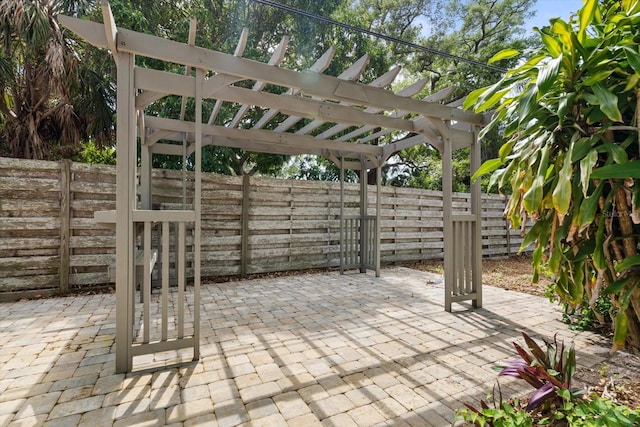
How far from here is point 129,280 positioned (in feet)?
6.63

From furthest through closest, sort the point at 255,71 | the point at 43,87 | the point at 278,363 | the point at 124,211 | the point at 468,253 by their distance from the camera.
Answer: the point at 43,87 < the point at 468,253 < the point at 255,71 < the point at 278,363 < the point at 124,211

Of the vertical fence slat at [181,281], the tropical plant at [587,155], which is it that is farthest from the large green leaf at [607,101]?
the vertical fence slat at [181,281]

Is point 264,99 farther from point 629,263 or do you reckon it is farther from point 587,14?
point 629,263

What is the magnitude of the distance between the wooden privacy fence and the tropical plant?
3.78 meters

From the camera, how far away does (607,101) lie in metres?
1.33

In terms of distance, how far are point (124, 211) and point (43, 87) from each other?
3979 millimetres

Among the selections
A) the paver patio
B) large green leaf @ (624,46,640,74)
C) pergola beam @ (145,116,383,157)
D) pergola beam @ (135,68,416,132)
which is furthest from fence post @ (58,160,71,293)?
large green leaf @ (624,46,640,74)

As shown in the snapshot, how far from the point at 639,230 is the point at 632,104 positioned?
60 cm

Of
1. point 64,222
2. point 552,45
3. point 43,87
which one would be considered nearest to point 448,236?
point 552,45

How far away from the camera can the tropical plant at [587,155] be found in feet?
4.53

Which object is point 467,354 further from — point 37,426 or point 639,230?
point 37,426

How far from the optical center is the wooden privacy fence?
361cm

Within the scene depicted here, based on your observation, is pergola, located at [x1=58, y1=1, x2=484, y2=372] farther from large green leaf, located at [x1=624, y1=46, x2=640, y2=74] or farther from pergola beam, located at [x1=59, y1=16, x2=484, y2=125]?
large green leaf, located at [x1=624, y1=46, x2=640, y2=74]

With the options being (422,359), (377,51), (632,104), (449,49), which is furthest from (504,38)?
(422,359)
